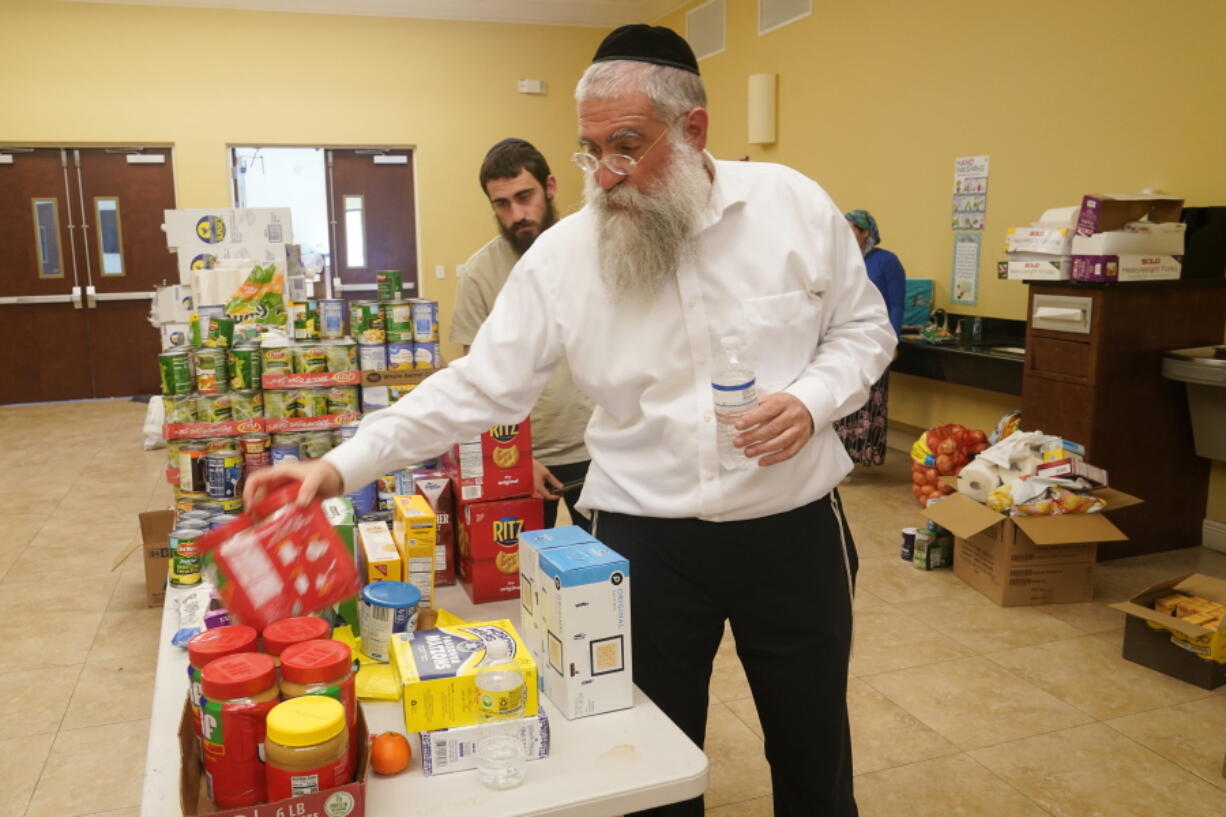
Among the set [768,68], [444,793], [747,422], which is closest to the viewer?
[444,793]

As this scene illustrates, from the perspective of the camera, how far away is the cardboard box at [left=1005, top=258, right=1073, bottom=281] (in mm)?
4383

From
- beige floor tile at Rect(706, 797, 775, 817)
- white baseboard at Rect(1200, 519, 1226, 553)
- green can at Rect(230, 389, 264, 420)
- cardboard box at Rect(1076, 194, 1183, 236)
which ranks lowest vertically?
beige floor tile at Rect(706, 797, 775, 817)

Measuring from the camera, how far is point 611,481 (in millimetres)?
1642

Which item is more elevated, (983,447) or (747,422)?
(747,422)

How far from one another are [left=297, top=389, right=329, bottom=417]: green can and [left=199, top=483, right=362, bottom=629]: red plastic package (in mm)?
1906

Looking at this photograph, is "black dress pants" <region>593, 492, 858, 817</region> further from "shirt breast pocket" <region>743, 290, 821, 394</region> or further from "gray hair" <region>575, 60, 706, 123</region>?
"gray hair" <region>575, 60, 706, 123</region>

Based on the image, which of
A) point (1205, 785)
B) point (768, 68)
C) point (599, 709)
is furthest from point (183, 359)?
point (768, 68)

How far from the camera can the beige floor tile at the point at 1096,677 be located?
305 cm

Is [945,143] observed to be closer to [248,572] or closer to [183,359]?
[183,359]

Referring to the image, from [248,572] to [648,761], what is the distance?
0.62m

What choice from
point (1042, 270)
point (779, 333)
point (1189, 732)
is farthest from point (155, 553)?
point (1042, 270)

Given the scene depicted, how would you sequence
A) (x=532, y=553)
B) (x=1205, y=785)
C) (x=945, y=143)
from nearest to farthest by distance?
(x=532, y=553), (x=1205, y=785), (x=945, y=143)

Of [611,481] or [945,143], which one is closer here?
[611,481]

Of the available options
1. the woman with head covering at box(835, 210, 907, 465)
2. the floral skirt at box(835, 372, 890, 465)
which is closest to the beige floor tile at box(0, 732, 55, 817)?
the woman with head covering at box(835, 210, 907, 465)
